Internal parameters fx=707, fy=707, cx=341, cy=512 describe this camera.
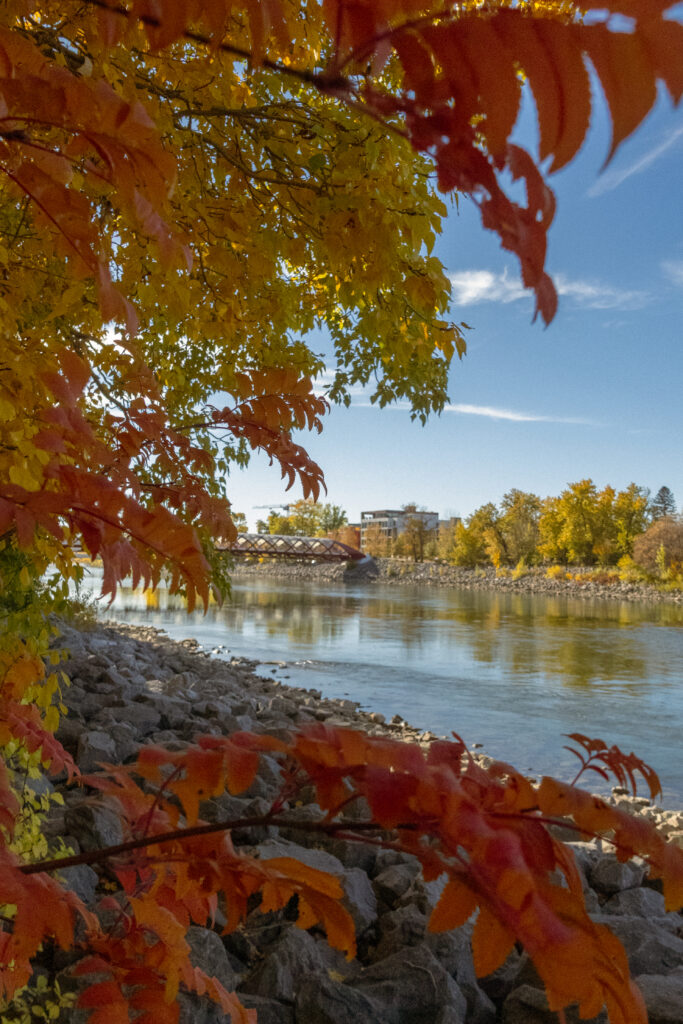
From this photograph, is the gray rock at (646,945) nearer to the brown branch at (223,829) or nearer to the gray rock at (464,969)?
the gray rock at (464,969)

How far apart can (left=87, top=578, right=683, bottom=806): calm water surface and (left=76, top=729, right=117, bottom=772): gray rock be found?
4.65ft

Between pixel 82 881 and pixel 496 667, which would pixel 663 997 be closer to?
pixel 82 881

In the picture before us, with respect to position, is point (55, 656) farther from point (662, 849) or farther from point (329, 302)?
point (329, 302)

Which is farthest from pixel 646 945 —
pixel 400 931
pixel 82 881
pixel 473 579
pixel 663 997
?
pixel 473 579

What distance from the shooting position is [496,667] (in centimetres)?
1072

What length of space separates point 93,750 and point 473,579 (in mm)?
37975

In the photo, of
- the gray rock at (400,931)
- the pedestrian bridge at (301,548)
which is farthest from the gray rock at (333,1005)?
the pedestrian bridge at (301,548)

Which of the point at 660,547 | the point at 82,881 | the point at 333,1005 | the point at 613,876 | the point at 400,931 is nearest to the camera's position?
the point at 333,1005

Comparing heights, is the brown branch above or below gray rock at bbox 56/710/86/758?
above

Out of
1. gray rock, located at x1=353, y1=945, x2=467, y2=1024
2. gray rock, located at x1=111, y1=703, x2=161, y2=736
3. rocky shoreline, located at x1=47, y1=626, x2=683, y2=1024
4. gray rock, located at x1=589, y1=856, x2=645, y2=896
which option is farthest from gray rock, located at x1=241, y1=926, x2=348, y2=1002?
gray rock, located at x1=111, y1=703, x2=161, y2=736

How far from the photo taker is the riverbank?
103 feet

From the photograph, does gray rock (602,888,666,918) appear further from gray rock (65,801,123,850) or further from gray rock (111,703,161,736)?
gray rock (111,703,161,736)

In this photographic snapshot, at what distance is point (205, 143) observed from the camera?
2.31 m

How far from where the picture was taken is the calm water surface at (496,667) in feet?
23.6
